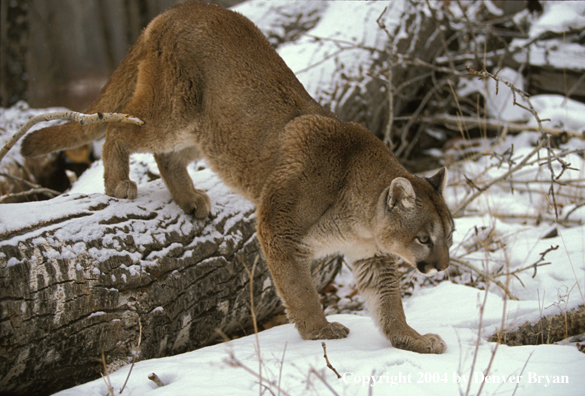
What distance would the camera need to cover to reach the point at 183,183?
3895 millimetres

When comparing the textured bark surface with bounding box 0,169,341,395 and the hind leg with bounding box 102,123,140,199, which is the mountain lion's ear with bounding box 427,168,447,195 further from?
the hind leg with bounding box 102,123,140,199

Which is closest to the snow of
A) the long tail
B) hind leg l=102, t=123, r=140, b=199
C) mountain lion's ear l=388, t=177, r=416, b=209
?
hind leg l=102, t=123, r=140, b=199

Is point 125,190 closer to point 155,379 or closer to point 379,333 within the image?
point 155,379

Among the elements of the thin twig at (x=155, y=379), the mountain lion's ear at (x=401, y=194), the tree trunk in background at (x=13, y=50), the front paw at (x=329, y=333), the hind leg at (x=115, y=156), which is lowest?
the front paw at (x=329, y=333)

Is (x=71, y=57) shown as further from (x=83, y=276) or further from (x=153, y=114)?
(x=83, y=276)

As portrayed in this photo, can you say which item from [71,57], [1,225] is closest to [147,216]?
[1,225]

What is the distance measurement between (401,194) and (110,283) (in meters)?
1.88

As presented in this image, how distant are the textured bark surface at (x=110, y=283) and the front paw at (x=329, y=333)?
2.37ft

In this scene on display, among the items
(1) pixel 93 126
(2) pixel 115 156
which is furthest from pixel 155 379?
(1) pixel 93 126

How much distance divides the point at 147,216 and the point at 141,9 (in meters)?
9.07

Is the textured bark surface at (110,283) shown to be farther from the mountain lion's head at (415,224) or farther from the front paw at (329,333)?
the mountain lion's head at (415,224)

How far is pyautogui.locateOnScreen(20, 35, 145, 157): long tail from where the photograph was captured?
155 inches

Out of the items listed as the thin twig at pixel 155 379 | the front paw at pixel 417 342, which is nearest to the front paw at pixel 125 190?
the thin twig at pixel 155 379

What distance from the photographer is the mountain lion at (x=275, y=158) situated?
320 centimetres
